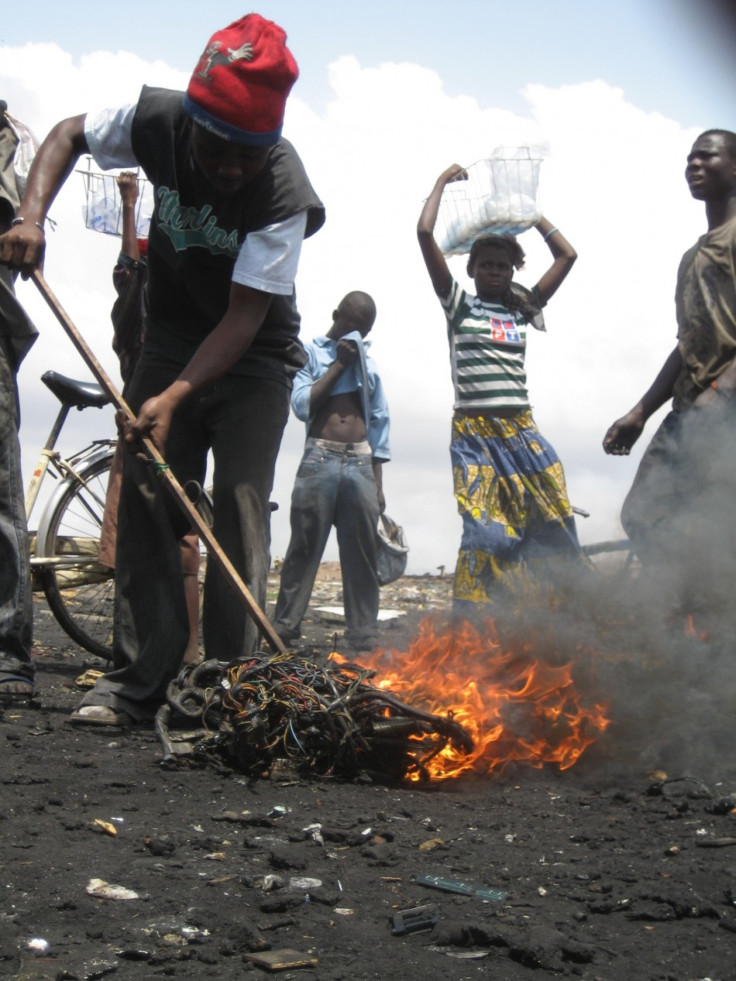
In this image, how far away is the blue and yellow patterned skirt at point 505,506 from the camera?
6.00 meters

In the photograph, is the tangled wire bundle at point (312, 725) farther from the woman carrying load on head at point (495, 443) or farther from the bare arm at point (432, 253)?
the bare arm at point (432, 253)

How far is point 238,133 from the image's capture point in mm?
3900

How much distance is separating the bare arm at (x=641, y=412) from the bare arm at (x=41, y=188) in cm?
300

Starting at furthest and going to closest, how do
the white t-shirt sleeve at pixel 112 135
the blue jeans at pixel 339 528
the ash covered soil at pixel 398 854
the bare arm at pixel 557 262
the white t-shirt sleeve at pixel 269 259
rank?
the blue jeans at pixel 339 528 < the bare arm at pixel 557 262 < the white t-shirt sleeve at pixel 112 135 < the white t-shirt sleeve at pixel 269 259 < the ash covered soil at pixel 398 854

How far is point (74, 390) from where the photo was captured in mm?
6301

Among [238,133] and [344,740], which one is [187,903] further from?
[238,133]

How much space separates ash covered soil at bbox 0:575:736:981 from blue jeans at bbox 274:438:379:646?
3.34 metres

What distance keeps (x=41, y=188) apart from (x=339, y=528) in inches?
159

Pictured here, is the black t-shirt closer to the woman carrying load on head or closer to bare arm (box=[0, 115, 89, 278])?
bare arm (box=[0, 115, 89, 278])

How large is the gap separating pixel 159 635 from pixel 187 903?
6.43ft

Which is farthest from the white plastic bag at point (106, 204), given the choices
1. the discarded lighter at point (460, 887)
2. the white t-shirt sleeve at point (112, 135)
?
the discarded lighter at point (460, 887)

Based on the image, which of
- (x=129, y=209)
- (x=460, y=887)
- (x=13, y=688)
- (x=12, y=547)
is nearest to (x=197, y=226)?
(x=12, y=547)

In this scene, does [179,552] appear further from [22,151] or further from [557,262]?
[557,262]

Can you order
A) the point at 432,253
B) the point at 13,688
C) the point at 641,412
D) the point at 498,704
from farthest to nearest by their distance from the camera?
the point at 432,253, the point at 641,412, the point at 13,688, the point at 498,704
